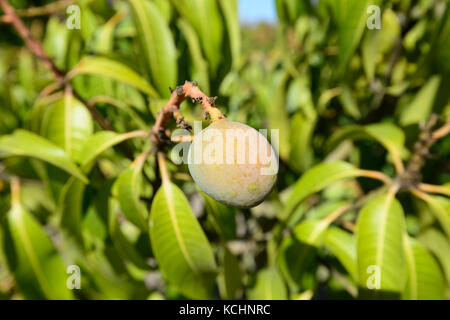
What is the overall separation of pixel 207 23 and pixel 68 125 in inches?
16.7

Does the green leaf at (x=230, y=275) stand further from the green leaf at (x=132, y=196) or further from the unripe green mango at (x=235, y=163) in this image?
the unripe green mango at (x=235, y=163)

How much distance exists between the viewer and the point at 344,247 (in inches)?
38.0

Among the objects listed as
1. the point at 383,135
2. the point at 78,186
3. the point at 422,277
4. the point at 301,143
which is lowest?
the point at 422,277

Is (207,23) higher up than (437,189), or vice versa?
(207,23)

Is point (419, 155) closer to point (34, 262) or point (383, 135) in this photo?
point (383, 135)

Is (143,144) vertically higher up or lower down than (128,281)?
higher up

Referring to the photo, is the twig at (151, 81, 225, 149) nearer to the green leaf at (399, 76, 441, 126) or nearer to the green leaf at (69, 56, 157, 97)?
the green leaf at (69, 56, 157, 97)

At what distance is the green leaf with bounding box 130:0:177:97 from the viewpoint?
0.91m

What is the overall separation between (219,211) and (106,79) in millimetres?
571

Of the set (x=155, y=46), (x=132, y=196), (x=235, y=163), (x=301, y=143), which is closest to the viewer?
(x=235, y=163)

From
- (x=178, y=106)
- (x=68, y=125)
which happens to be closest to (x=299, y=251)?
(x=178, y=106)

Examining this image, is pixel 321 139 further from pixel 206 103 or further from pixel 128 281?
pixel 206 103
